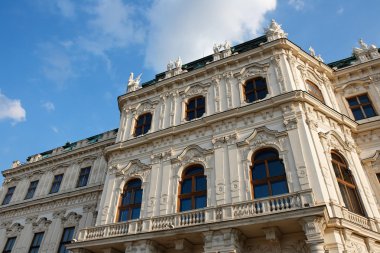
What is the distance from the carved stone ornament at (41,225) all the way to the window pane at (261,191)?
1568 cm

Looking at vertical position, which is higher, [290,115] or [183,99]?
[183,99]

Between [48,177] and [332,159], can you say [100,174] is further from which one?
[332,159]

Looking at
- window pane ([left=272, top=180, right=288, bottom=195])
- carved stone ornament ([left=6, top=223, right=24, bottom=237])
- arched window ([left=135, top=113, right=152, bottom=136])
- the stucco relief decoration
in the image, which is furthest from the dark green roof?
carved stone ornament ([left=6, top=223, right=24, bottom=237])

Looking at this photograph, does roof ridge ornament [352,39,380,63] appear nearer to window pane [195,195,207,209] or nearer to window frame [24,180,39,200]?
window pane [195,195,207,209]

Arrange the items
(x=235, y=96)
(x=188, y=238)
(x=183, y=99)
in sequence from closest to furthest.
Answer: (x=188, y=238)
(x=235, y=96)
(x=183, y=99)

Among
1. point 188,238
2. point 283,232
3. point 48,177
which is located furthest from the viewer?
point 48,177

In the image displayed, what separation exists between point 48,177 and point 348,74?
80.2 feet

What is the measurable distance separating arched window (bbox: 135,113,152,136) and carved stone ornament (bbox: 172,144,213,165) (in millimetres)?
4394

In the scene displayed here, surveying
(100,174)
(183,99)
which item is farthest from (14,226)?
(183,99)

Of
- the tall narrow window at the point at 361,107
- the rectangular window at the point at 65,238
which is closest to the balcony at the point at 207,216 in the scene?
the rectangular window at the point at 65,238

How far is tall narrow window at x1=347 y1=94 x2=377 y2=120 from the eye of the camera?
20.0m

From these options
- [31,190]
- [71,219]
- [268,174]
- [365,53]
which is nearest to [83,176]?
[71,219]

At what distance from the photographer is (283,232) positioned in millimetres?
13367

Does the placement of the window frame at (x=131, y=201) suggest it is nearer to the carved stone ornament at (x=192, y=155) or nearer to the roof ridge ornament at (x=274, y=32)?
the carved stone ornament at (x=192, y=155)
